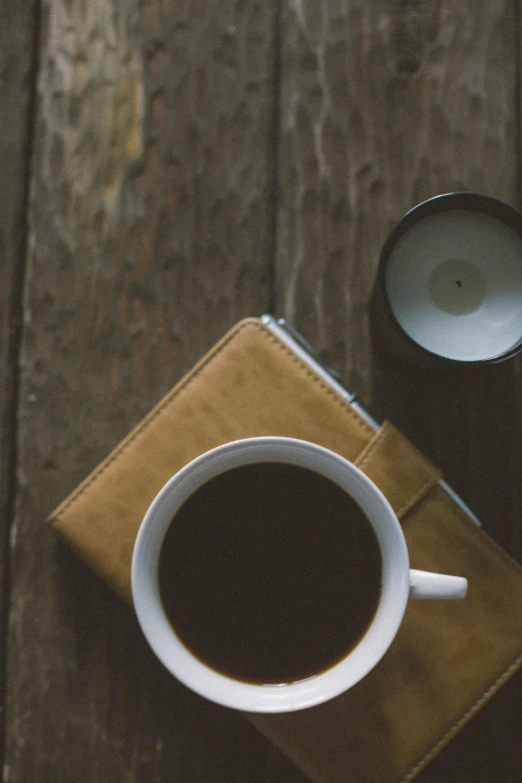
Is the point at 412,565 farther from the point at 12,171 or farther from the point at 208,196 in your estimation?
the point at 12,171

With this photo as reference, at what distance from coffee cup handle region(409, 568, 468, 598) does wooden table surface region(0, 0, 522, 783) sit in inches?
6.2

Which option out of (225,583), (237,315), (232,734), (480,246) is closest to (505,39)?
(480,246)

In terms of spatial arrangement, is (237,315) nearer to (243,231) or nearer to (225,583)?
(243,231)

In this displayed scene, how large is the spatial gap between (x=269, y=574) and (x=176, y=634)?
0.23 ft

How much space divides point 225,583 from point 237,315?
0.69 feet

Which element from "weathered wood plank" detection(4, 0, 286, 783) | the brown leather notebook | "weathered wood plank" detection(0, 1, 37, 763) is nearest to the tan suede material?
the brown leather notebook

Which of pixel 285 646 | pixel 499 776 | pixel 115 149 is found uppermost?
pixel 115 149

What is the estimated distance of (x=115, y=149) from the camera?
568 mm

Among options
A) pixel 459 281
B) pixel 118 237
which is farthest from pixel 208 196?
pixel 459 281

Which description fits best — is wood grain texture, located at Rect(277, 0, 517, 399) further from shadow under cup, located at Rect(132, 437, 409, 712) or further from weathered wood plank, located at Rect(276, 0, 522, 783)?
shadow under cup, located at Rect(132, 437, 409, 712)

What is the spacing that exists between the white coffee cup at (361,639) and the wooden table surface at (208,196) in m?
0.14

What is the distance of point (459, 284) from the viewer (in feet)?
1.64

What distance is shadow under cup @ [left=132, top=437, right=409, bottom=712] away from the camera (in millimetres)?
411

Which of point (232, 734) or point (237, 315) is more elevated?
point (237, 315)
